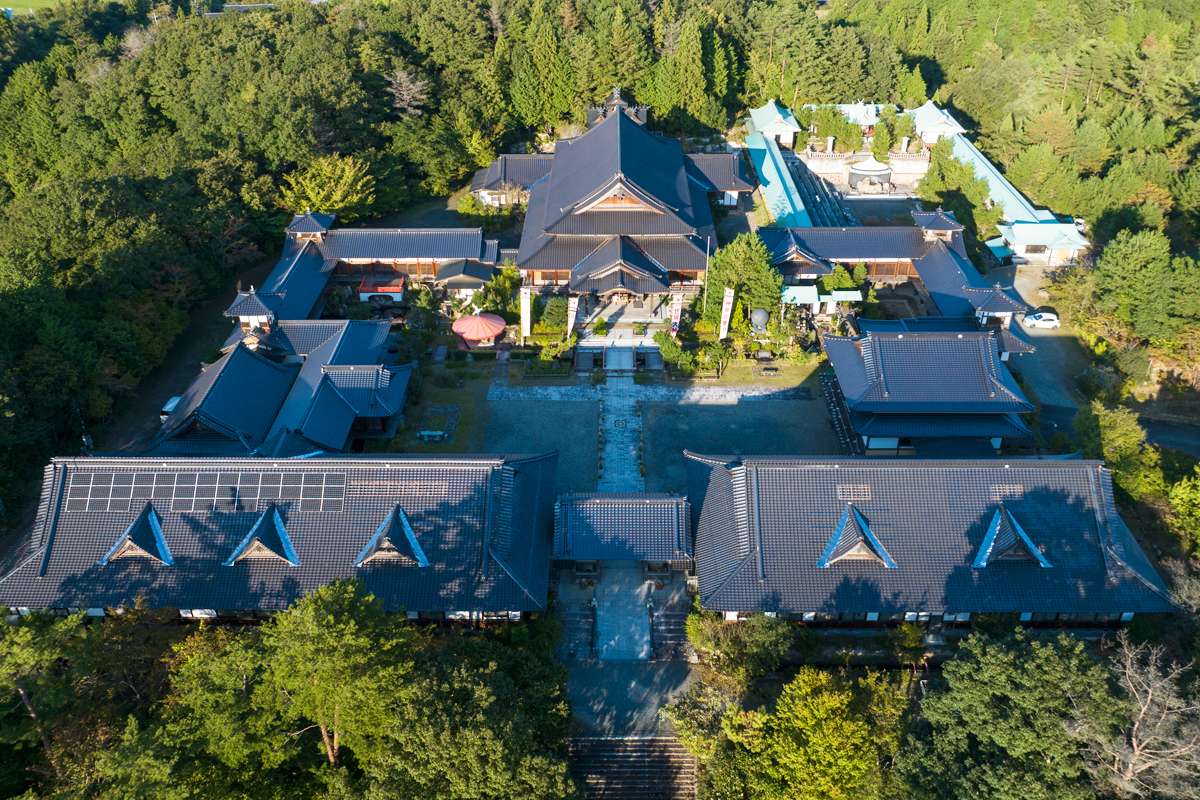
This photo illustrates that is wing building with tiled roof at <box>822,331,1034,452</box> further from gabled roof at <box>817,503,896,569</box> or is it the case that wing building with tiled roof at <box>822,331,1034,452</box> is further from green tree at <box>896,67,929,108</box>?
green tree at <box>896,67,929,108</box>

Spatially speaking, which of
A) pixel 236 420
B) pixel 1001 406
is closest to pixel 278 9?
pixel 236 420

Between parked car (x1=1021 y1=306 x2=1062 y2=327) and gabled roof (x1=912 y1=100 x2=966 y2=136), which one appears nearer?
parked car (x1=1021 y1=306 x2=1062 y2=327)

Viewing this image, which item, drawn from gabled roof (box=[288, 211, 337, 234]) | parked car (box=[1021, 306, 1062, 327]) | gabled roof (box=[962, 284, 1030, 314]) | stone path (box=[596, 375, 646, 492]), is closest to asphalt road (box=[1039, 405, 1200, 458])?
gabled roof (box=[962, 284, 1030, 314])

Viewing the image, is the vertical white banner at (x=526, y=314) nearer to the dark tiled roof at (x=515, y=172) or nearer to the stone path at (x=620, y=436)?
the stone path at (x=620, y=436)

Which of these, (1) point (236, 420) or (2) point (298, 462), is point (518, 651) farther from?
(1) point (236, 420)

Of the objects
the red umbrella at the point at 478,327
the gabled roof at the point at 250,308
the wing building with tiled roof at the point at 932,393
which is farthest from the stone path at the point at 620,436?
the gabled roof at the point at 250,308

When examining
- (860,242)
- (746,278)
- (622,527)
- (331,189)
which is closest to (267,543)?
(622,527)
